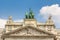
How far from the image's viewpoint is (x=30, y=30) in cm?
5925

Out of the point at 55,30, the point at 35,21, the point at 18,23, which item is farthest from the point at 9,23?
the point at 55,30

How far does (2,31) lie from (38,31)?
904 centimetres

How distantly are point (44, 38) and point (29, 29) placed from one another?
402 cm

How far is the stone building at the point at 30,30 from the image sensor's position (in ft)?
194

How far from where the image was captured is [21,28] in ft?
193

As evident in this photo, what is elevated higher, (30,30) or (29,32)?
(30,30)

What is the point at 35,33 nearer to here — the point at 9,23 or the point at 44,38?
the point at 44,38

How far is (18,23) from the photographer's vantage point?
204 feet

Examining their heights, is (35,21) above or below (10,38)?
above

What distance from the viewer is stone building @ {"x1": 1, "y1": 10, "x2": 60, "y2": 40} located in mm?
59125

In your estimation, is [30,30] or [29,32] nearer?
[30,30]

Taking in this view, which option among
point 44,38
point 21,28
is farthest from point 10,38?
point 44,38

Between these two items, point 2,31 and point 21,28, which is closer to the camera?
point 21,28

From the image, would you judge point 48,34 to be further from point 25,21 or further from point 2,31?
point 2,31
